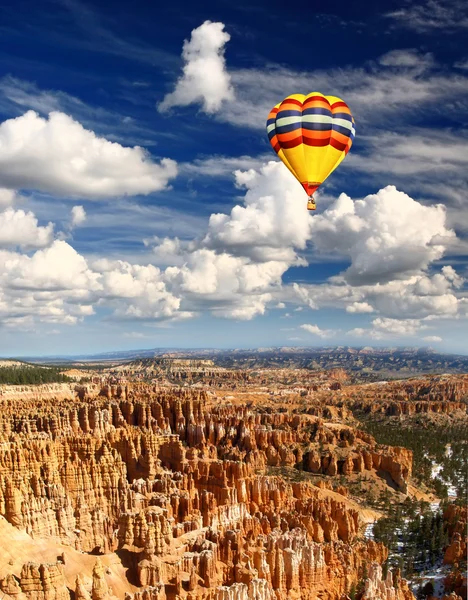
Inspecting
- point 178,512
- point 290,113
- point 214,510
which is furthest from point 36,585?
point 290,113

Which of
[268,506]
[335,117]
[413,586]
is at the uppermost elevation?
[335,117]

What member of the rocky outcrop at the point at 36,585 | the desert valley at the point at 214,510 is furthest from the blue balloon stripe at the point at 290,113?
the rocky outcrop at the point at 36,585

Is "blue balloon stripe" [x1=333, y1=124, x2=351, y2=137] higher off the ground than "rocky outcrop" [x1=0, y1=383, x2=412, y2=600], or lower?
higher

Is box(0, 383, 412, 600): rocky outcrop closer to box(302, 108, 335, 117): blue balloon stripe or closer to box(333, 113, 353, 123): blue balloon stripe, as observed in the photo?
box(302, 108, 335, 117): blue balloon stripe

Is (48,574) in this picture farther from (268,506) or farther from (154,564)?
(268,506)

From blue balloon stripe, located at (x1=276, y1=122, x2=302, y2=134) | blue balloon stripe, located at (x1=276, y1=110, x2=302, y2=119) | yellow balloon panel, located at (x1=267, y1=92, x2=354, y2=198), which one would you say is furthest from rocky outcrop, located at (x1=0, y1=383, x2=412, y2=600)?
blue balloon stripe, located at (x1=276, y1=110, x2=302, y2=119)

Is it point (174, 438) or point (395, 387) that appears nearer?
point (174, 438)

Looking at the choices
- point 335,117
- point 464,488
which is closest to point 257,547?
point 335,117

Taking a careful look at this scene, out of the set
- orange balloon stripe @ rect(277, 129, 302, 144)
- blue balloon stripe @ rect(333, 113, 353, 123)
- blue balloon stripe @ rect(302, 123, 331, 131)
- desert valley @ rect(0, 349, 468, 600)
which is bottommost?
desert valley @ rect(0, 349, 468, 600)
